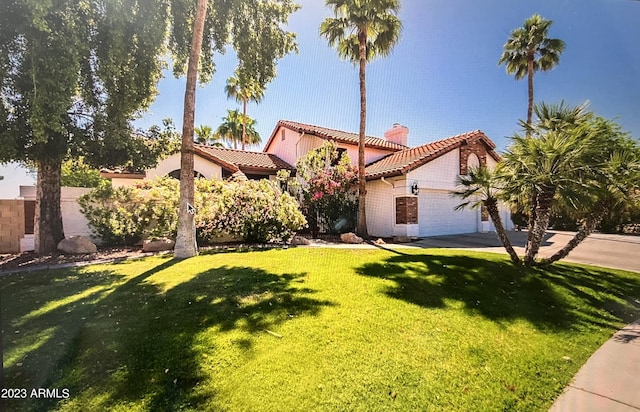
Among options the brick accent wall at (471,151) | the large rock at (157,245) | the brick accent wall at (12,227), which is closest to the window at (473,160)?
the brick accent wall at (471,151)

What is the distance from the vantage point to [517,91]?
5734 mm

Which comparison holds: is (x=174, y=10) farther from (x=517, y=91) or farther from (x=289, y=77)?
(x=517, y=91)

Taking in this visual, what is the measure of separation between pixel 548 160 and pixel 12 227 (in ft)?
41.4

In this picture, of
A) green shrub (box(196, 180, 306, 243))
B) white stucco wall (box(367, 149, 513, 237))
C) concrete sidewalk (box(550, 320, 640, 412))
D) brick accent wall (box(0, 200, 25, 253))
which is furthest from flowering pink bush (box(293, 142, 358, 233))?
concrete sidewalk (box(550, 320, 640, 412))

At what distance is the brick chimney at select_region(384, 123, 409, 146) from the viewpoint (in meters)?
19.7

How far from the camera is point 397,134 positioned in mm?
19984

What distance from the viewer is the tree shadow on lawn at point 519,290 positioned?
4332 mm

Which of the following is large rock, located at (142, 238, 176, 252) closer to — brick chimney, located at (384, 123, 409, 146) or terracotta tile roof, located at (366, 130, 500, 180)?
terracotta tile roof, located at (366, 130, 500, 180)

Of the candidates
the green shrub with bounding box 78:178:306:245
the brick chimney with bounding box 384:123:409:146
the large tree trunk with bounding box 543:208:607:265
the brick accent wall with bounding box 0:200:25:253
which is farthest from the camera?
the brick chimney with bounding box 384:123:409:146

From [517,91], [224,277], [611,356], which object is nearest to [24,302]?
[224,277]

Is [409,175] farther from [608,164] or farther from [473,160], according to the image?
[608,164]

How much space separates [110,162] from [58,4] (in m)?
3.63

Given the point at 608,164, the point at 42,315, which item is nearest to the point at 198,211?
the point at 42,315

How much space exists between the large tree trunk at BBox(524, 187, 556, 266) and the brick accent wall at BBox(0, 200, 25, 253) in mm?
12336
